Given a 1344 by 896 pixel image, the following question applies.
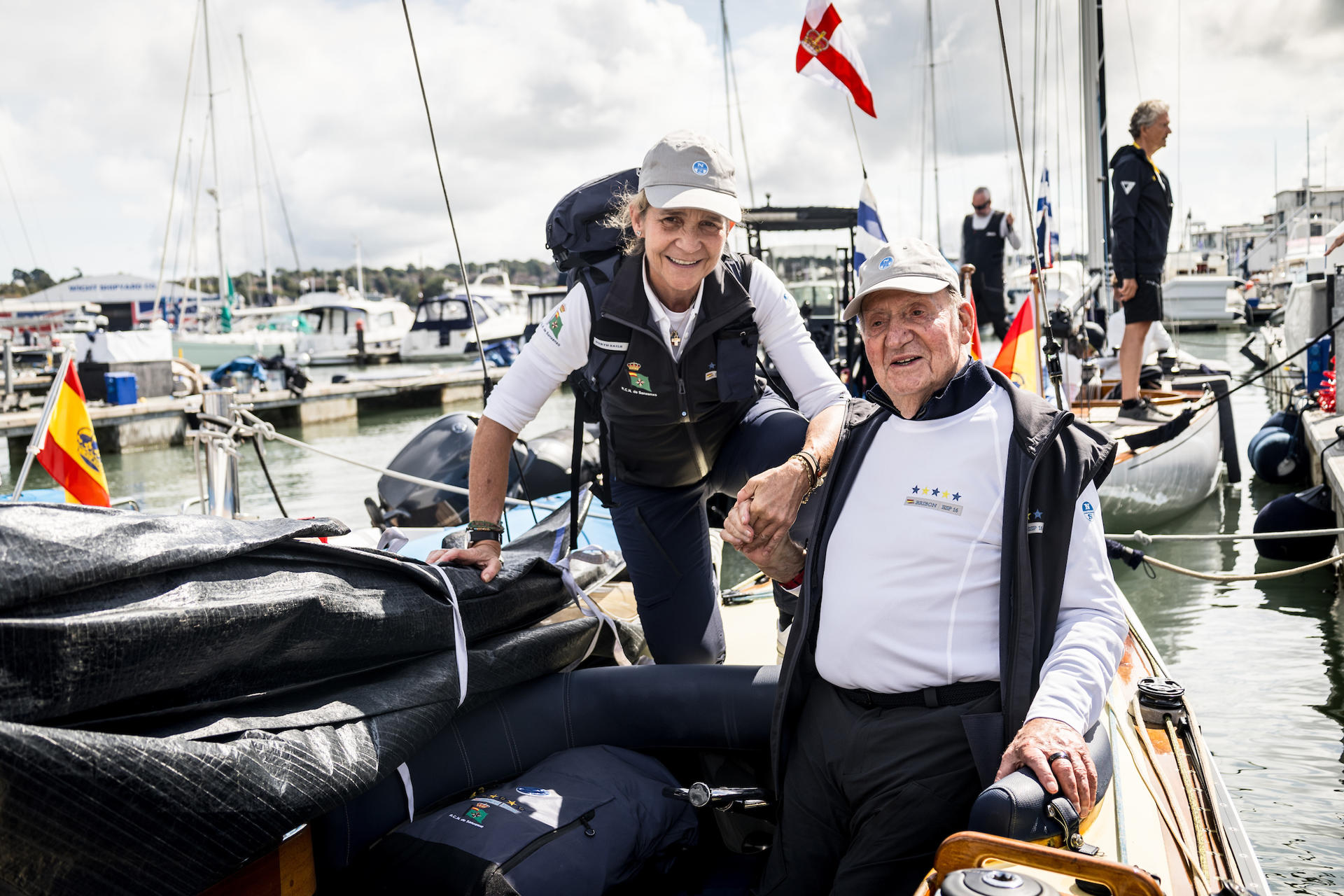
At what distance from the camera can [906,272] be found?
1.94 metres

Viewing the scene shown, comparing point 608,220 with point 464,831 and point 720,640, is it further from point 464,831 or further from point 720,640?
point 464,831

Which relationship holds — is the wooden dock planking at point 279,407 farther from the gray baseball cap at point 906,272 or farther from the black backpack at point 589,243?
the gray baseball cap at point 906,272

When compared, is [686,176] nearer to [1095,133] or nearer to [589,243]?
[589,243]

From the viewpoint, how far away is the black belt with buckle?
5.80 feet

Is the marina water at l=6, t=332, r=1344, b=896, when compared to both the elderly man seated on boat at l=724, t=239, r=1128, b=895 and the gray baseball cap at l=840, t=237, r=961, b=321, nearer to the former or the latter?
the elderly man seated on boat at l=724, t=239, r=1128, b=895

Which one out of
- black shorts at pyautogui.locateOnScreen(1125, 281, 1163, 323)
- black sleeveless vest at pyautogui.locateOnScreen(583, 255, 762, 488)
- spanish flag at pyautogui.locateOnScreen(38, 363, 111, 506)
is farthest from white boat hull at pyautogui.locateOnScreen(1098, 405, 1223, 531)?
spanish flag at pyautogui.locateOnScreen(38, 363, 111, 506)

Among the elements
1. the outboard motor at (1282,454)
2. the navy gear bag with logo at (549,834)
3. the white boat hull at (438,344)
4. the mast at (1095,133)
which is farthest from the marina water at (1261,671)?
the white boat hull at (438,344)

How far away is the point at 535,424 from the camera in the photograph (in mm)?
19328

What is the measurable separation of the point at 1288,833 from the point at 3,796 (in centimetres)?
403

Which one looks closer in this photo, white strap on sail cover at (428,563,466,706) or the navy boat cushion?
the navy boat cushion

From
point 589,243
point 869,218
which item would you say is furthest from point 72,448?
point 869,218

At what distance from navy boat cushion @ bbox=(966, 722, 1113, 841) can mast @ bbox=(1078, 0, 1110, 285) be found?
1027 cm

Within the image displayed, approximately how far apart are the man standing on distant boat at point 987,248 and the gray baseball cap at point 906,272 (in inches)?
344

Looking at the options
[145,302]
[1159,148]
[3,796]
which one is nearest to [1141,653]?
[3,796]
